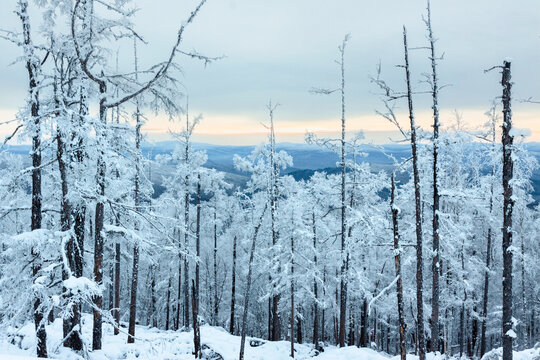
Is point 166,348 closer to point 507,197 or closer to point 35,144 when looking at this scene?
point 35,144

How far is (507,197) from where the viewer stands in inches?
455

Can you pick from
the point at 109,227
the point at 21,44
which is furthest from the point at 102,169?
the point at 21,44

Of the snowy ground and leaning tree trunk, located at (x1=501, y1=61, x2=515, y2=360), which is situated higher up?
leaning tree trunk, located at (x1=501, y1=61, x2=515, y2=360)

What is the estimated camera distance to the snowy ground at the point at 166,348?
1045 centimetres

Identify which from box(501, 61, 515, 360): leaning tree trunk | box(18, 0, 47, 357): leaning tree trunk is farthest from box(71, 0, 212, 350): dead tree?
box(501, 61, 515, 360): leaning tree trunk

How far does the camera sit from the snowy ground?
10452 millimetres

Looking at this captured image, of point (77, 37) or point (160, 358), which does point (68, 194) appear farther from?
point (160, 358)

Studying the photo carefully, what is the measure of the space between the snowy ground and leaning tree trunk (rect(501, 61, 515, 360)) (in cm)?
291

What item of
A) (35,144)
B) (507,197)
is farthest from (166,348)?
(507,197)

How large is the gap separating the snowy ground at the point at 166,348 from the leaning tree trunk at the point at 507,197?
2.91 m

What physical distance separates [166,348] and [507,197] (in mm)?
11534

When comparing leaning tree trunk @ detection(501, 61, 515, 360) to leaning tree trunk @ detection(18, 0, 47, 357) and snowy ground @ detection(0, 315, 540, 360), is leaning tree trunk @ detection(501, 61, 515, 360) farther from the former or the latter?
leaning tree trunk @ detection(18, 0, 47, 357)

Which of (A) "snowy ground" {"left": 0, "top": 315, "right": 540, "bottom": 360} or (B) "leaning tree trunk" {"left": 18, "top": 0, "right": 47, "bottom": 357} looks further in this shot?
(A) "snowy ground" {"left": 0, "top": 315, "right": 540, "bottom": 360}

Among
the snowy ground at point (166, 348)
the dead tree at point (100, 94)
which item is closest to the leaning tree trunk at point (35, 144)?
the snowy ground at point (166, 348)
